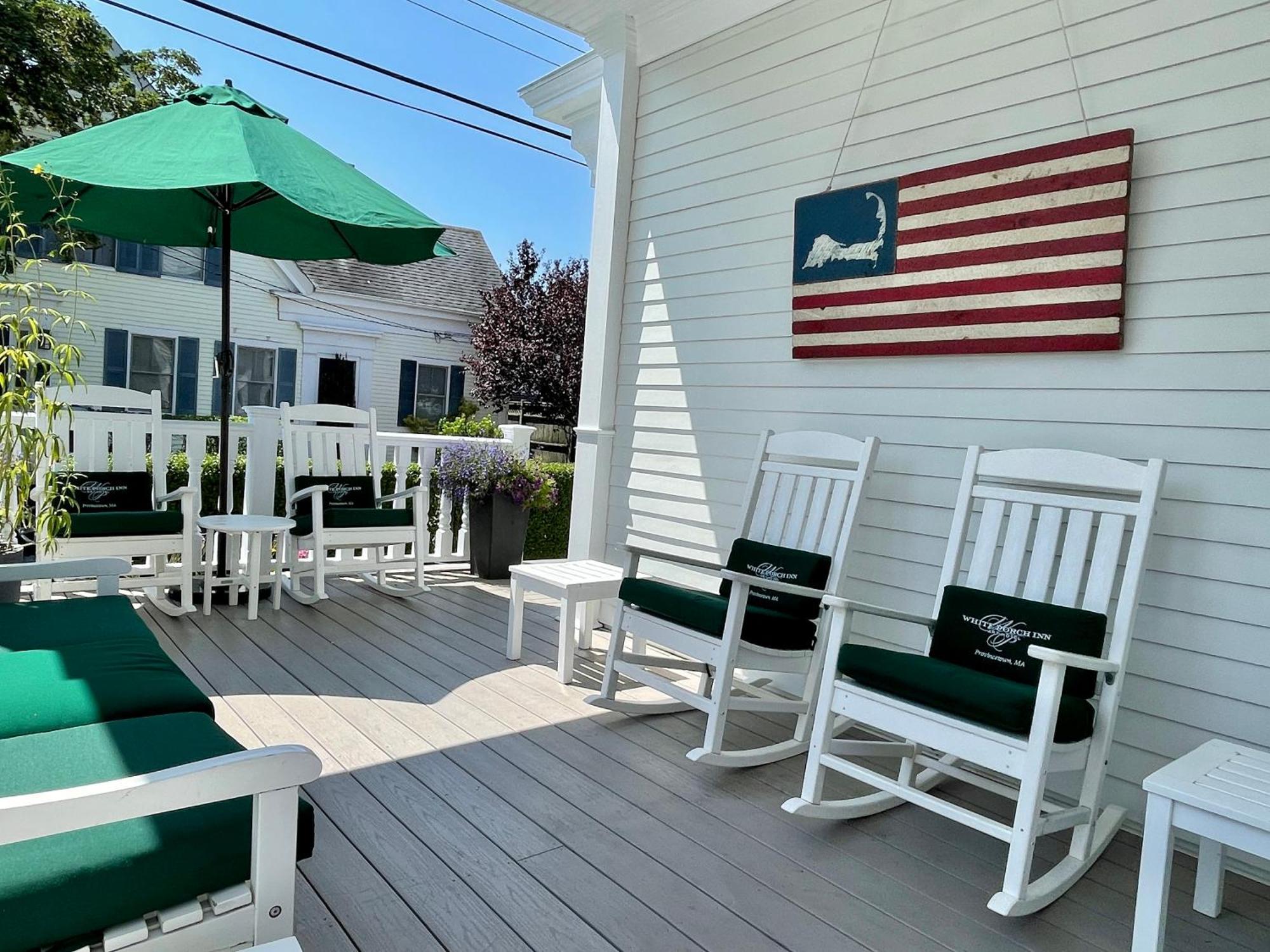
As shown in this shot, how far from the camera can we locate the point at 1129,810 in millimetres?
2688

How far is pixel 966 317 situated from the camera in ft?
10.2

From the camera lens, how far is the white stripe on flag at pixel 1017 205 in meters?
2.71

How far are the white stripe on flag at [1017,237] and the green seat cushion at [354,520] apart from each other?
10.2ft

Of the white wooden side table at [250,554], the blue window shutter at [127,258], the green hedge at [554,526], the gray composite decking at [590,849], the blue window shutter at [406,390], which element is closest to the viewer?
the gray composite decking at [590,849]

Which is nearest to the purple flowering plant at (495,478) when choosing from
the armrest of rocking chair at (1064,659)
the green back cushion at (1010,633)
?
the green back cushion at (1010,633)

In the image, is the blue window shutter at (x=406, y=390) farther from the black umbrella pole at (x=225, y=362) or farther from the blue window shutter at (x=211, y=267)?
the black umbrella pole at (x=225, y=362)

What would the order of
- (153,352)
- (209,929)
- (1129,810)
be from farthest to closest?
1. (153,352)
2. (1129,810)
3. (209,929)

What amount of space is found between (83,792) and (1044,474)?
265 cm

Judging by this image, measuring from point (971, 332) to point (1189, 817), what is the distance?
1.79 metres

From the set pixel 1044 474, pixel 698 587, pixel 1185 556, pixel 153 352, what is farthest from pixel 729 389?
pixel 153 352

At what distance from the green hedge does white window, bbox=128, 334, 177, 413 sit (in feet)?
24.4

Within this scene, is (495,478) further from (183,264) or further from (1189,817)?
(183,264)

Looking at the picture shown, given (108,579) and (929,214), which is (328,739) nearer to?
(108,579)

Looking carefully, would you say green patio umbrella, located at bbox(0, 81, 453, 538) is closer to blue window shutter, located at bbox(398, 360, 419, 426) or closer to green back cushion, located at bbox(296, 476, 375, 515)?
green back cushion, located at bbox(296, 476, 375, 515)
